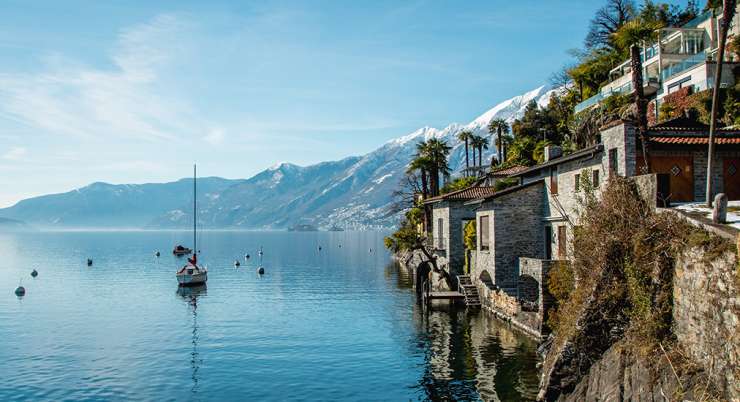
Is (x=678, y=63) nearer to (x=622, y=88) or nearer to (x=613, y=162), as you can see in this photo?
(x=622, y=88)

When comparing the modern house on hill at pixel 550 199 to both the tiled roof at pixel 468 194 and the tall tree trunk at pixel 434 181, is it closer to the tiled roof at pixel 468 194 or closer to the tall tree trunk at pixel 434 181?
the tiled roof at pixel 468 194

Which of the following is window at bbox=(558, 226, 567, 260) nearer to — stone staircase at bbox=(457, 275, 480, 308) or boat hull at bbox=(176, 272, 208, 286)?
stone staircase at bbox=(457, 275, 480, 308)

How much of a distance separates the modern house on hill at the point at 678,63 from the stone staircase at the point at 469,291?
27.7 m

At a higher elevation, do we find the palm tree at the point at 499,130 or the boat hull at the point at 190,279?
the palm tree at the point at 499,130

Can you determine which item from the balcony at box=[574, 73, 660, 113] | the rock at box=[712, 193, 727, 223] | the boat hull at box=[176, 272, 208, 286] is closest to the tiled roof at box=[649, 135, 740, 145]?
the rock at box=[712, 193, 727, 223]

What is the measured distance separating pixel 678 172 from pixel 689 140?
1.83 metres

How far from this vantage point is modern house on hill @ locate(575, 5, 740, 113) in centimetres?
5350

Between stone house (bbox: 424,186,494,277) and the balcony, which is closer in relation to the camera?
stone house (bbox: 424,186,494,277)

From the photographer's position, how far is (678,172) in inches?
1212

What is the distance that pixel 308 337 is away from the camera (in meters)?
41.0

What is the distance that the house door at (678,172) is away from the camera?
30641mm

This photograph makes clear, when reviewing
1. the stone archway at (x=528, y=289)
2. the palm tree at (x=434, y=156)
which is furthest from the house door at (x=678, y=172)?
the palm tree at (x=434, y=156)

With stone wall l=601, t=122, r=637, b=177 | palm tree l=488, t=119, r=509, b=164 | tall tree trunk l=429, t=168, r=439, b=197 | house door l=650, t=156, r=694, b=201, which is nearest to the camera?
stone wall l=601, t=122, r=637, b=177

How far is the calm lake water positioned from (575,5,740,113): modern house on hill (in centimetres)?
3176
